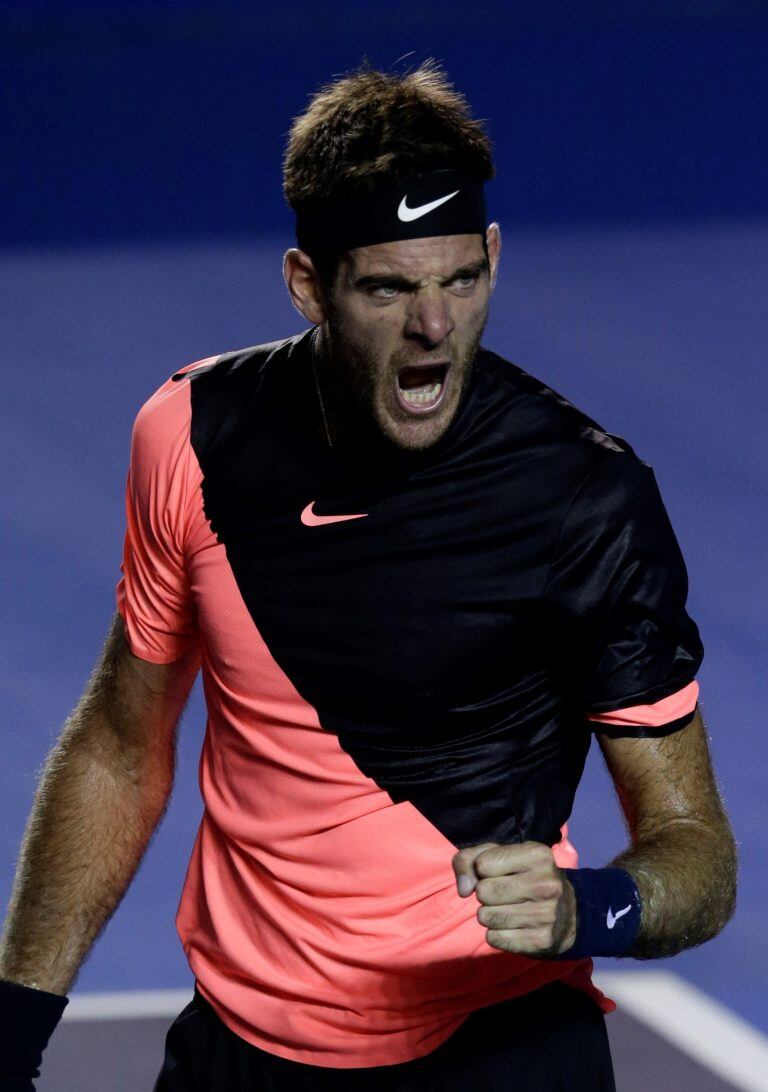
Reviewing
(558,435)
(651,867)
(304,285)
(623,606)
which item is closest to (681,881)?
(651,867)

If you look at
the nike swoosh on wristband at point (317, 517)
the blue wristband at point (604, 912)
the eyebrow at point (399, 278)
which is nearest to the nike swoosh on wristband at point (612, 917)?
the blue wristband at point (604, 912)

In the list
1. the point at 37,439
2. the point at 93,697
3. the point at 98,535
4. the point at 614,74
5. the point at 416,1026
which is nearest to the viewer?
the point at 416,1026

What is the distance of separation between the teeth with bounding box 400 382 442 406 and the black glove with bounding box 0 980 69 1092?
1029 millimetres

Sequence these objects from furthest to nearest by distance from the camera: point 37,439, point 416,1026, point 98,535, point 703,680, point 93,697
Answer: point 37,439, point 98,535, point 703,680, point 93,697, point 416,1026

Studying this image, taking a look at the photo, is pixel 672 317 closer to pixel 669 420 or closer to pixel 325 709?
pixel 669 420

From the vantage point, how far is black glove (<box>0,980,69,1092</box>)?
Answer: 9.39ft

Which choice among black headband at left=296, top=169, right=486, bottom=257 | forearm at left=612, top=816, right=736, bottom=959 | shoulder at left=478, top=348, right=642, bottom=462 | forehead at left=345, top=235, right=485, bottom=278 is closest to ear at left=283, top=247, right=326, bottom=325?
black headband at left=296, top=169, right=486, bottom=257

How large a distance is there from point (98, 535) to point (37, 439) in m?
0.78

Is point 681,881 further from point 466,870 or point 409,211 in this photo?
point 409,211

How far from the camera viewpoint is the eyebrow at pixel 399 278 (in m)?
2.66

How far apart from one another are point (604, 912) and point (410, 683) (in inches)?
19.9

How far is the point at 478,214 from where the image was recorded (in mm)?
2764

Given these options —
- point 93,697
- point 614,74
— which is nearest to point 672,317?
point 614,74

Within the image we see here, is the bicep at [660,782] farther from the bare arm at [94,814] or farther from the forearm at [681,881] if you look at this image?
the bare arm at [94,814]
